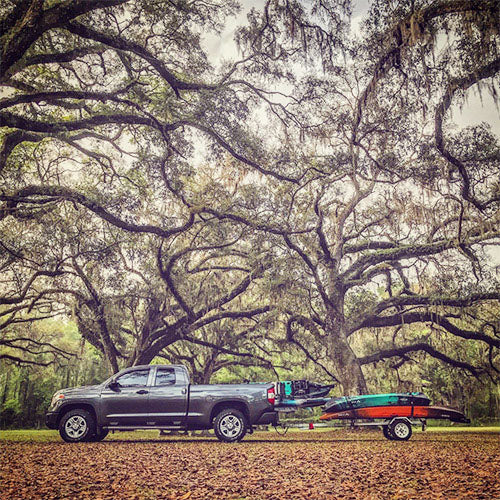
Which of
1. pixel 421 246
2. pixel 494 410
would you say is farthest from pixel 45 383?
pixel 494 410

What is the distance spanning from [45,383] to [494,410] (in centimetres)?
3176

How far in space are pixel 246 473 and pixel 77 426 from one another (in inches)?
189

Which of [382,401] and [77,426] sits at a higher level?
[382,401]

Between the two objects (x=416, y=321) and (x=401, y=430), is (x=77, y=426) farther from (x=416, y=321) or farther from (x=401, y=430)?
(x=416, y=321)

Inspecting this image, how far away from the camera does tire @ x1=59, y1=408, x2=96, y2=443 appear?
27.9 ft

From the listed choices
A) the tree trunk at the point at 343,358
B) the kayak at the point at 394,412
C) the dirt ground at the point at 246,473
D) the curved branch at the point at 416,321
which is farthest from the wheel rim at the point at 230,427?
the curved branch at the point at 416,321

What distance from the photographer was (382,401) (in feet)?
32.4

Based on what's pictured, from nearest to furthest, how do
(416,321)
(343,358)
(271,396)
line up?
(271,396)
(343,358)
(416,321)

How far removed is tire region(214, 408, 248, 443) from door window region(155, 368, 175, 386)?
4.39 ft

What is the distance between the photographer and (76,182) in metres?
13.5

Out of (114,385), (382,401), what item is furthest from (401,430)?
(114,385)

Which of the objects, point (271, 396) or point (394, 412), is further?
point (394, 412)

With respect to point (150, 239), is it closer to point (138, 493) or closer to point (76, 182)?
point (76, 182)

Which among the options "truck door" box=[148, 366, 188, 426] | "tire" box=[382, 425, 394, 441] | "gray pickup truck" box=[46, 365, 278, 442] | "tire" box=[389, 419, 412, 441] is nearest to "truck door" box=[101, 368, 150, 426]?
"gray pickup truck" box=[46, 365, 278, 442]
